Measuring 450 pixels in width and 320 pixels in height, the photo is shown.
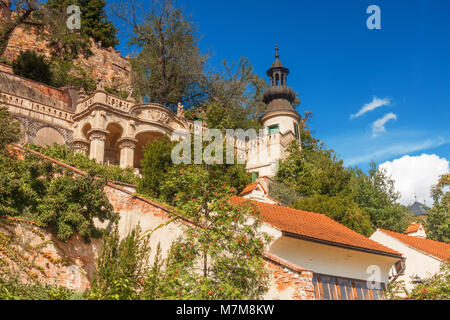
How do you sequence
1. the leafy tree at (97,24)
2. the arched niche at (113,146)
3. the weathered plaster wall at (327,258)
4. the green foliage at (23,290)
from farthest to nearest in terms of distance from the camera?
1. the leafy tree at (97,24)
2. the arched niche at (113,146)
3. the weathered plaster wall at (327,258)
4. the green foliage at (23,290)

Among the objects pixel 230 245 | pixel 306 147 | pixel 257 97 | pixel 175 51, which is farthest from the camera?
pixel 257 97

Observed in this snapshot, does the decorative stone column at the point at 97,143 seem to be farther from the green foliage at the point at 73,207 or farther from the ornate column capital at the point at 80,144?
the green foliage at the point at 73,207

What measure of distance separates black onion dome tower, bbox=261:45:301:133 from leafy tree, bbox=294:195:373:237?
14.9m

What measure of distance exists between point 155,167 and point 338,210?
1016 centimetres

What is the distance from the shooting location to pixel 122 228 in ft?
51.6

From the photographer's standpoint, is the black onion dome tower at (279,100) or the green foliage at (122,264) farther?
the black onion dome tower at (279,100)

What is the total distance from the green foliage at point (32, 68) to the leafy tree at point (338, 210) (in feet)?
72.0

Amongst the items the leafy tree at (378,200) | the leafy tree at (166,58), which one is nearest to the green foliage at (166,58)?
the leafy tree at (166,58)

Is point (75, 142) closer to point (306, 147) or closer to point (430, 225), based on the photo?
point (306, 147)

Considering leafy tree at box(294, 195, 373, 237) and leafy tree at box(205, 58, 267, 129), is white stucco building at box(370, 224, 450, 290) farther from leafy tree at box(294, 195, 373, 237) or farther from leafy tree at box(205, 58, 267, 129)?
leafy tree at box(205, 58, 267, 129)

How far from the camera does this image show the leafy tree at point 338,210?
23.7m
